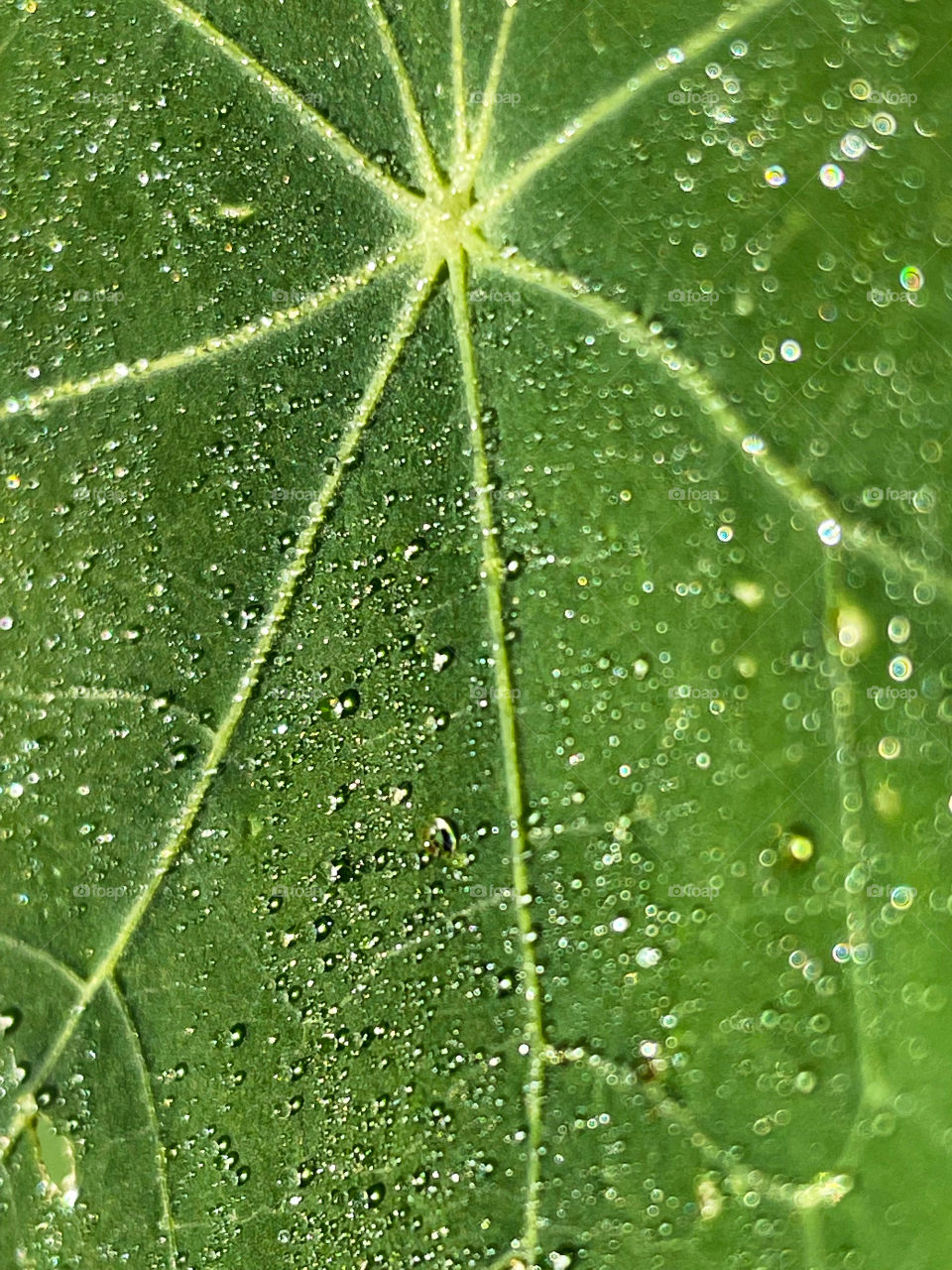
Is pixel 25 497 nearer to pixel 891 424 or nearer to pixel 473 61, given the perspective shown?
pixel 473 61

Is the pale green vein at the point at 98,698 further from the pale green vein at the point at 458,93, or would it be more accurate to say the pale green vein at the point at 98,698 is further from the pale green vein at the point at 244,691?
the pale green vein at the point at 458,93

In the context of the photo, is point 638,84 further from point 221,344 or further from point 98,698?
point 98,698

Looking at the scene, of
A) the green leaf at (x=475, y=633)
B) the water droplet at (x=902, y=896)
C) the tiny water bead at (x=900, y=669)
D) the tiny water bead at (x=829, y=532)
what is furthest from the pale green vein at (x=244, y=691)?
the water droplet at (x=902, y=896)

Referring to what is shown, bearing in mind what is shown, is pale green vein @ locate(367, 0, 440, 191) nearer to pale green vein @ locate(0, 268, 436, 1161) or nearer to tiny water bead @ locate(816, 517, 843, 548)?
pale green vein @ locate(0, 268, 436, 1161)

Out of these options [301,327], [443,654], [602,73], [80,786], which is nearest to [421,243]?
[301,327]

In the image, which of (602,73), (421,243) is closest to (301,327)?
(421,243)

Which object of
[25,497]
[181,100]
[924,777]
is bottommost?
[924,777]

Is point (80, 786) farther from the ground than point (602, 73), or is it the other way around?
point (602, 73)
